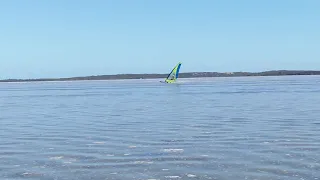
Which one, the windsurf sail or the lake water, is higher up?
the windsurf sail

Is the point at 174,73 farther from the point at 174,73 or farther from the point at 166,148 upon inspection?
the point at 166,148

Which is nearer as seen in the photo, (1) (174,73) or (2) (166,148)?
(2) (166,148)

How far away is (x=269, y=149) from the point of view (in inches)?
635

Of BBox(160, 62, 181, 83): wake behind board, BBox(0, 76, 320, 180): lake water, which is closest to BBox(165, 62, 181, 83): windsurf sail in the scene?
BBox(160, 62, 181, 83): wake behind board

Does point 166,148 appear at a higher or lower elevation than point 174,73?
A: lower

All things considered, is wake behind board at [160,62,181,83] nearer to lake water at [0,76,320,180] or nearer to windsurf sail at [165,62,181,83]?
windsurf sail at [165,62,181,83]

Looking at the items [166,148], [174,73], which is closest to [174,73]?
[174,73]

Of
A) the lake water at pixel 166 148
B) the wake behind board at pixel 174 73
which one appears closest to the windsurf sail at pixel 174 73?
the wake behind board at pixel 174 73

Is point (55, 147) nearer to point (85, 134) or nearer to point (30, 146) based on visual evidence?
point (30, 146)

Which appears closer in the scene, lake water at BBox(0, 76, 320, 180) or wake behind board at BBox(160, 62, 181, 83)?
lake water at BBox(0, 76, 320, 180)

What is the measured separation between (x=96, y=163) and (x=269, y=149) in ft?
18.7

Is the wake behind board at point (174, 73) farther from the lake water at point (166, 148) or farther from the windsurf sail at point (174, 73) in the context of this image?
the lake water at point (166, 148)

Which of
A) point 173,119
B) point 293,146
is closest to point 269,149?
point 293,146

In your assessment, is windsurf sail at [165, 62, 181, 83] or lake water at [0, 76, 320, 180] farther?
windsurf sail at [165, 62, 181, 83]
